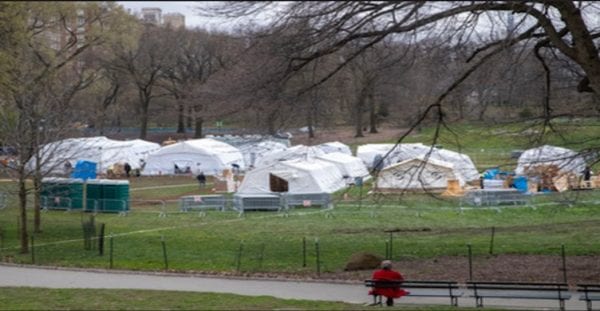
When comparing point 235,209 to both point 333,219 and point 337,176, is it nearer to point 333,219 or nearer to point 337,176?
point 333,219

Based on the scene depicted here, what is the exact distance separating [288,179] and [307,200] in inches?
163

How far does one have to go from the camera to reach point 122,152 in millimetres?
61812

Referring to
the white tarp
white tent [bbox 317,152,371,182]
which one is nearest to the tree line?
the white tarp

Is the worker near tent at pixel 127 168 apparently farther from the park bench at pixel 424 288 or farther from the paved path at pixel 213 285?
the park bench at pixel 424 288

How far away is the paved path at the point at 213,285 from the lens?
650 inches

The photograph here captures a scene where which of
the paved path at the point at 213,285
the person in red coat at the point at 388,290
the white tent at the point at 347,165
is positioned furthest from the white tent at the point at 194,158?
the person in red coat at the point at 388,290

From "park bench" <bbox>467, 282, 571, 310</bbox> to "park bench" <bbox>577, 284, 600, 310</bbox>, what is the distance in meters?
0.29

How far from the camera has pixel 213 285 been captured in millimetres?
19031

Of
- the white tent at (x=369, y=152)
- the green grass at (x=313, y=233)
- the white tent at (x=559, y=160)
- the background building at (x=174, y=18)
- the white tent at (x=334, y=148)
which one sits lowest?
the green grass at (x=313, y=233)

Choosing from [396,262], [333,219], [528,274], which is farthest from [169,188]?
[528,274]

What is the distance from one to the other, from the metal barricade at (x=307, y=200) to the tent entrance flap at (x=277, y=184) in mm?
3979

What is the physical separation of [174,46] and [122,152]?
13.3 metres

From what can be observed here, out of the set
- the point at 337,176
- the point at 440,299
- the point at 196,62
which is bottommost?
the point at 440,299

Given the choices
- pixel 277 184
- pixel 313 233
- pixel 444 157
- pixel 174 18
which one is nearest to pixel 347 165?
pixel 444 157
